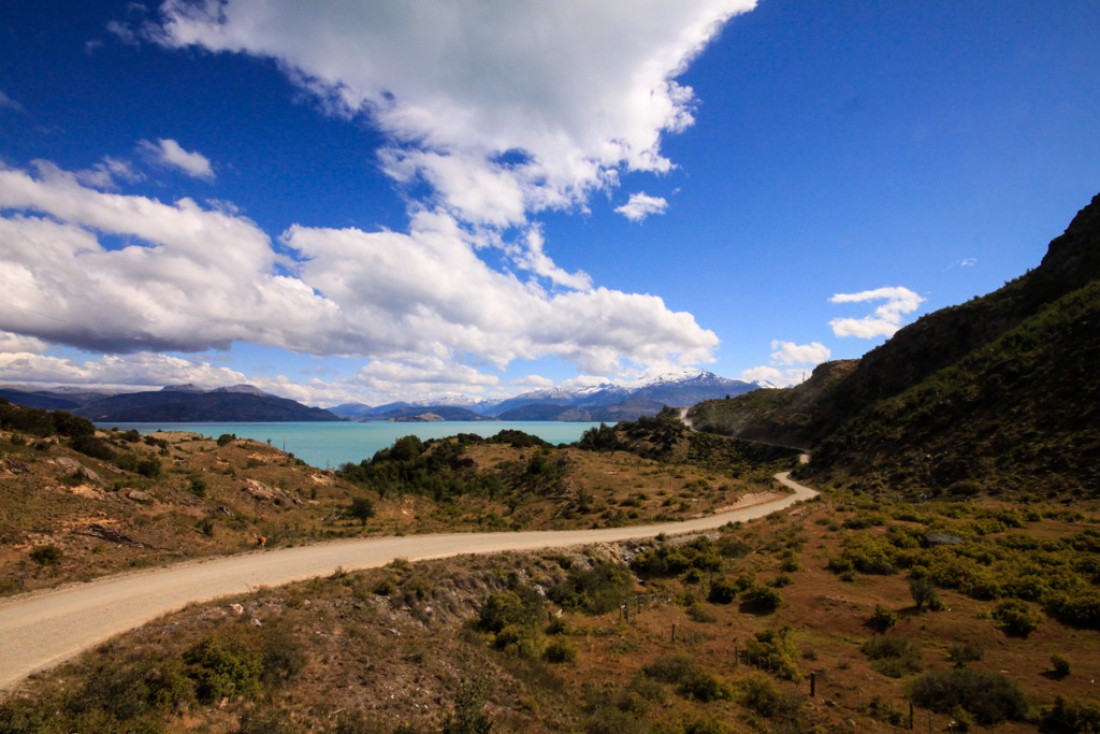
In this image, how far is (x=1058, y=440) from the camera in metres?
32.8

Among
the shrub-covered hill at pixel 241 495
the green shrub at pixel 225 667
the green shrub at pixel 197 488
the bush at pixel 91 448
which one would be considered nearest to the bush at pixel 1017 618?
the shrub-covered hill at pixel 241 495

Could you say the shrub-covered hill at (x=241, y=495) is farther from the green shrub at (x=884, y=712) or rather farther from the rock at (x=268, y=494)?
the green shrub at (x=884, y=712)

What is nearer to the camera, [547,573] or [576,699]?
[576,699]

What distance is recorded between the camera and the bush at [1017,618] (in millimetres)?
14539

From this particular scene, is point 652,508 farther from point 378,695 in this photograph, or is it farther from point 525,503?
point 378,695

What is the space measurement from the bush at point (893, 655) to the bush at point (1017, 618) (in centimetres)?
325

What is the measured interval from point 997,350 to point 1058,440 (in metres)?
20.8

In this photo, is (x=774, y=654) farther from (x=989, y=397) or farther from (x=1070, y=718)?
(x=989, y=397)

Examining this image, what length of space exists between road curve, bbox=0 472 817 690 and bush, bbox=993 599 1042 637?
1433cm

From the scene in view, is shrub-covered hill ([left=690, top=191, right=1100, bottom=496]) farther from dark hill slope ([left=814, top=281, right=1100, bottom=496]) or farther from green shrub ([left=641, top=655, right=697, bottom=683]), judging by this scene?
green shrub ([left=641, top=655, right=697, bottom=683])

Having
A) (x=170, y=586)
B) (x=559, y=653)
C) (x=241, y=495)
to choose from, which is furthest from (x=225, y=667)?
(x=241, y=495)

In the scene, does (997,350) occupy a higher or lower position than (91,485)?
higher

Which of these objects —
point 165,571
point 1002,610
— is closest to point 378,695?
point 165,571

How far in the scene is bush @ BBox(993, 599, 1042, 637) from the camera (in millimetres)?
14539
